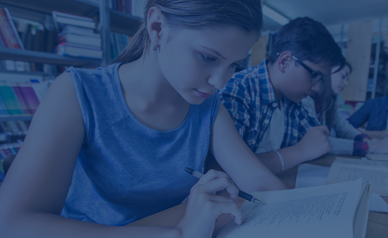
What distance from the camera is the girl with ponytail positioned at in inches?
16.7

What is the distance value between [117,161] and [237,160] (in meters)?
0.36

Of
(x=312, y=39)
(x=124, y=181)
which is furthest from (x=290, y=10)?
(x=124, y=181)

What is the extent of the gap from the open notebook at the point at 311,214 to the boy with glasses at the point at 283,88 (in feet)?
1.32

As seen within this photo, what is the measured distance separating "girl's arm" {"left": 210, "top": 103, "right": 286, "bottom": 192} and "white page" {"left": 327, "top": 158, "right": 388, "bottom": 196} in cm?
23


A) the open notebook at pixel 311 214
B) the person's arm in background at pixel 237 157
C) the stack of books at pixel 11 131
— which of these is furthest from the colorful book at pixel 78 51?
the open notebook at pixel 311 214

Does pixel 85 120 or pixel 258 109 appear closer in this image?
pixel 85 120

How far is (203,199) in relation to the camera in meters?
0.42

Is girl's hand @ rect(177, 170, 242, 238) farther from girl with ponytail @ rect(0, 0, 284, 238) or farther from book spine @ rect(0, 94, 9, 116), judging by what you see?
book spine @ rect(0, 94, 9, 116)

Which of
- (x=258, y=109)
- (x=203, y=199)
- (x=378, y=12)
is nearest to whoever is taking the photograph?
(x=203, y=199)

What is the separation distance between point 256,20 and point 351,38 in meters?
4.26

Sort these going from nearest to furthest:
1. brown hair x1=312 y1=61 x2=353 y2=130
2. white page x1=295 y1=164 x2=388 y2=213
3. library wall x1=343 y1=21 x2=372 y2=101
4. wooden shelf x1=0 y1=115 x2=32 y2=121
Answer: white page x1=295 y1=164 x2=388 y2=213 → wooden shelf x1=0 y1=115 x2=32 y2=121 → brown hair x1=312 y1=61 x2=353 y2=130 → library wall x1=343 y1=21 x2=372 y2=101

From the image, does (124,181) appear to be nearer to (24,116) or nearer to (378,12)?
(24,116)

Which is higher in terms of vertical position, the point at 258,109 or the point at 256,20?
the point at 256,20

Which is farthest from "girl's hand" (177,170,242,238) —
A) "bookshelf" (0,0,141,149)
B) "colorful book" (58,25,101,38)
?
"colorful book" (58,25,101,38)
